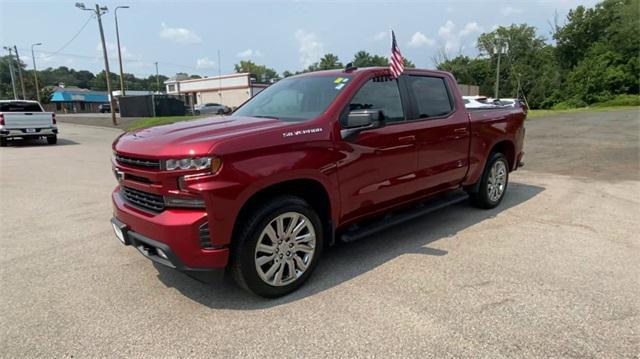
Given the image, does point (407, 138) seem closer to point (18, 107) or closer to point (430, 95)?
point (430, 95)

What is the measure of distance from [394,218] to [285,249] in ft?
5.05

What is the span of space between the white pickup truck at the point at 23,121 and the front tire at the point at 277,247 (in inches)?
635

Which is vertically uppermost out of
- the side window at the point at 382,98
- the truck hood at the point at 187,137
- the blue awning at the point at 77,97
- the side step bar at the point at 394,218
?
the blue awning at the point at 77,97

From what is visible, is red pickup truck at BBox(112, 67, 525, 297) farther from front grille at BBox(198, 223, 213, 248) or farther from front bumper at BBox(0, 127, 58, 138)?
front bumper at BBox(0, 127, 58, 138)

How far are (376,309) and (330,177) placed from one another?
3.78 ft

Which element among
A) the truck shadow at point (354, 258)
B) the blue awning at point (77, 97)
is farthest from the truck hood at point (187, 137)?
the blue awning at point (77, 97)

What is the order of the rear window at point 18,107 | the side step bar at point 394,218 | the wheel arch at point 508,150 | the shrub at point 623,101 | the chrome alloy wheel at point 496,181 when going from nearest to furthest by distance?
the side step bar at point 394,218 < the chrome alloy wheel at point 496,181 < the wheel arch at point 508,150 < the rear window at point 18,107 < the shrub at point 623,101

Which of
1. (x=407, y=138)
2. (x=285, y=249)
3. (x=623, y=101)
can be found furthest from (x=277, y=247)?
(x=623, y=101)

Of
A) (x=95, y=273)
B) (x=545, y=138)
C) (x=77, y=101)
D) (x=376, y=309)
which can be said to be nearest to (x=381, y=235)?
(x=376, y=309)

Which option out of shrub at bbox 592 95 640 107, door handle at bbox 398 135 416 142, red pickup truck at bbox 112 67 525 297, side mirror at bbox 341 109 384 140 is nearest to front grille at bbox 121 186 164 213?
red pickup truck at bbox 112 67 525 297

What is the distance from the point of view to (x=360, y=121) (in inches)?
143

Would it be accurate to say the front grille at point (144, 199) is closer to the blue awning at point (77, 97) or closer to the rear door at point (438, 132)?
the rear door at point (438, 132)

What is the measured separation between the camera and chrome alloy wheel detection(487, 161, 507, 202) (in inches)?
234

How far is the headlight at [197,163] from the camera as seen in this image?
296 cm
